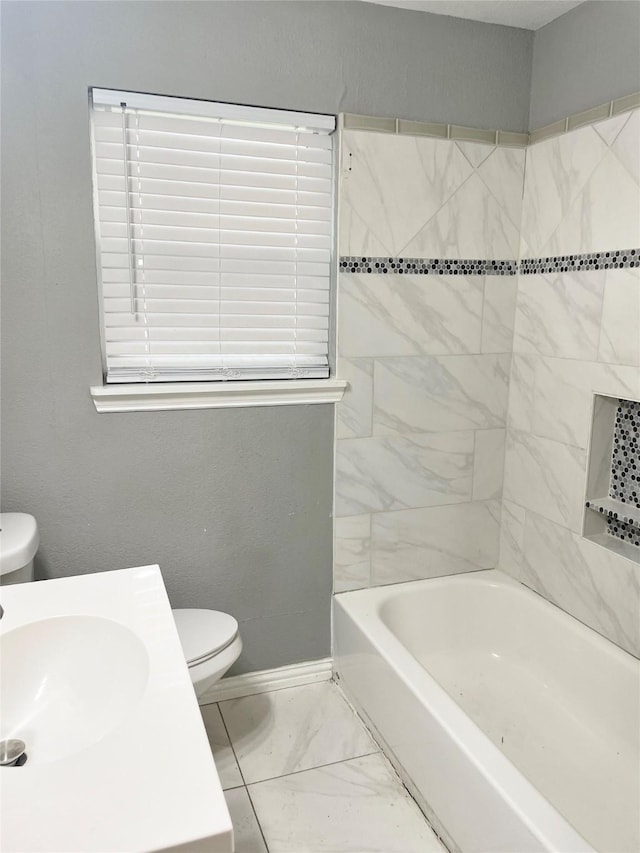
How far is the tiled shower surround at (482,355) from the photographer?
2.03m

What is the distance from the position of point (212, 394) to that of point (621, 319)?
4.35ft

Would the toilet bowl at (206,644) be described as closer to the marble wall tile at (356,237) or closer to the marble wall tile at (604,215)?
the marble wall tile at (356,237)

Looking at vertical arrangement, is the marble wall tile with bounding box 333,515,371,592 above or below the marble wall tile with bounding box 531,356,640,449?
below

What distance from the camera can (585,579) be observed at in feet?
7.02

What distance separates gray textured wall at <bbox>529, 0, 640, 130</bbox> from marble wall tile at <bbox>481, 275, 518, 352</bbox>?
57 centimetres

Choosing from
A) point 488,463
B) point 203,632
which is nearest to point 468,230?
point 488,463

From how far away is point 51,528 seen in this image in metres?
1.97

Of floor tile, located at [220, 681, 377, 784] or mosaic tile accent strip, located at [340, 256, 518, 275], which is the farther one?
mosaic tile accent strip, located at [340, 256, 518, 275]

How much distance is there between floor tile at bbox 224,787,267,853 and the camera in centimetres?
169

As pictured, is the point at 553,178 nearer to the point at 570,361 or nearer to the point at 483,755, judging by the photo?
the point at 570,361

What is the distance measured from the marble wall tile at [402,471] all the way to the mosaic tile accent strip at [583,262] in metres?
0.67

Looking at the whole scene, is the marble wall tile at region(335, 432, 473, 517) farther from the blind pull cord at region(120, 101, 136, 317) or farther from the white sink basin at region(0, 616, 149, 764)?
the white sink basin at region(0, 616, 149, 764)

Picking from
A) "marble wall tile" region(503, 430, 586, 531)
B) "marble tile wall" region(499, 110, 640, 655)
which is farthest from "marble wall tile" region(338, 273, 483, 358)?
"marble wall tile" region(503, 430, 586, 531)

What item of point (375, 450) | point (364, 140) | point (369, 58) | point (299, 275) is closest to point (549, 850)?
point (375, 450)
